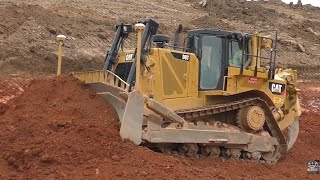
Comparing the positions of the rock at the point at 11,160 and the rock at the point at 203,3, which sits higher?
the rock at the point at 203,3

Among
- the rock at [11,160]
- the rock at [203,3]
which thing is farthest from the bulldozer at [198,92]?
the rock at [203,3]

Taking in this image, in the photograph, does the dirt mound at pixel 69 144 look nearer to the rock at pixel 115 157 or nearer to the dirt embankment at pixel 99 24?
the rock at pixel 115 157

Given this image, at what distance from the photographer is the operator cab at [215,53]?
11.1 metres

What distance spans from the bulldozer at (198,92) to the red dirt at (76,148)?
0.31m

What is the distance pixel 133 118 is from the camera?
9.34 meters

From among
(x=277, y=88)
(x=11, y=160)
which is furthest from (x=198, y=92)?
(x=11, y=160)

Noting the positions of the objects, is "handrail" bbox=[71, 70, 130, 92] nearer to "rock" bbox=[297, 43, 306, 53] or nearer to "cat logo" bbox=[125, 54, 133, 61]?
"cat logo" bbox=[125, 54, 133, 61]

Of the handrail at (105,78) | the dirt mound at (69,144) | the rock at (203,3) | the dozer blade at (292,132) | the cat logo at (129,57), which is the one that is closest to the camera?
the dirt mound at (69,144)

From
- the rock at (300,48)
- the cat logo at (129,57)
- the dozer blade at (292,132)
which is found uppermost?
→ the cat logo at (129,57)

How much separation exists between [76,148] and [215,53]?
11.7ft

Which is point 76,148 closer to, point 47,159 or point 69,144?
point 69,144

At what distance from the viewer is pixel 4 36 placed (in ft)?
66.4

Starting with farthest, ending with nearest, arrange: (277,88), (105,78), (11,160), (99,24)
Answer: (99,24), (277,88), (105,78), (11,160)

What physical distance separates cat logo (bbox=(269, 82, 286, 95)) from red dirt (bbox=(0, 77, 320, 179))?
1634 mm
